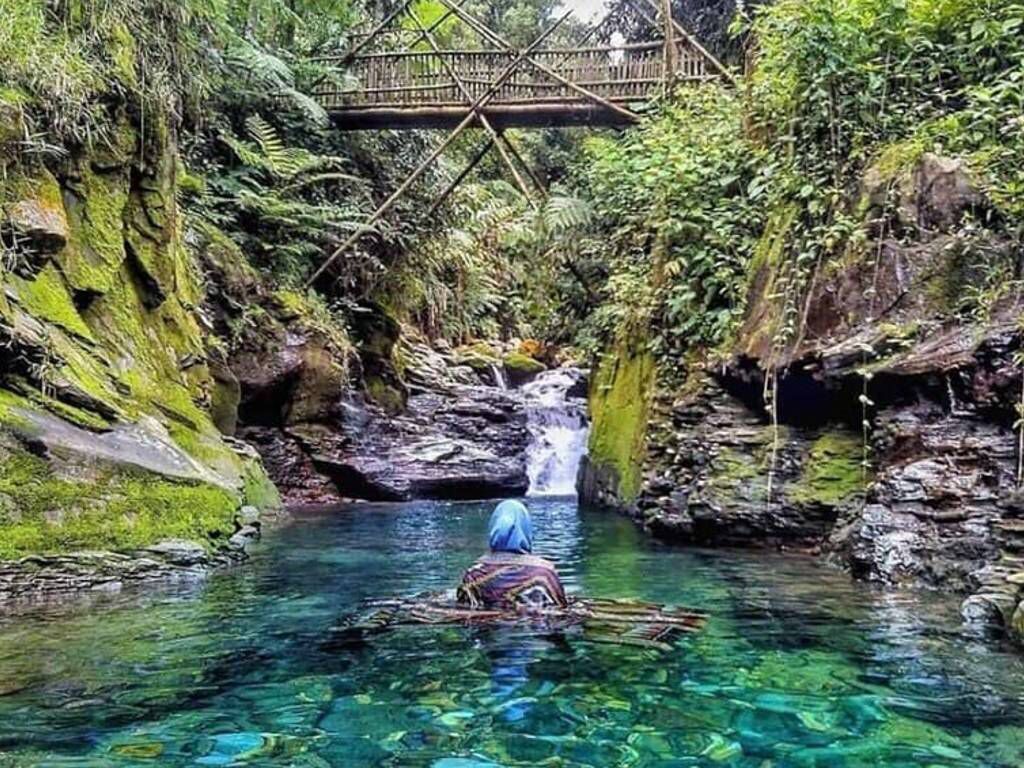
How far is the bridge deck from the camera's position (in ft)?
56.0

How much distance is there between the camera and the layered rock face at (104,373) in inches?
293

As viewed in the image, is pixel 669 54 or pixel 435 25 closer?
pixel 669 54

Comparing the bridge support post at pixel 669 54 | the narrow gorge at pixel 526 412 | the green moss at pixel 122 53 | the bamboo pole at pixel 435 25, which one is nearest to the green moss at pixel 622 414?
the narrow gorge at pixel 526 412

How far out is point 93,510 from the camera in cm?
755

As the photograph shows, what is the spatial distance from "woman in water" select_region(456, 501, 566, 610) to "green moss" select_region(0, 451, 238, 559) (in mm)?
3078

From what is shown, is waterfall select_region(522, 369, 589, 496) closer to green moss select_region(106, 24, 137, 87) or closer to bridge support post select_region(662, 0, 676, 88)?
bridge support post select_region(662, 0, 676, 88)

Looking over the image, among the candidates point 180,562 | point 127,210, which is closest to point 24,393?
point 180,562

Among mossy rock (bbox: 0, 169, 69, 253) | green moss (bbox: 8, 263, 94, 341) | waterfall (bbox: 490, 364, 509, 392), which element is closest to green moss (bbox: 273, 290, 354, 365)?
waterfall (bbox: 490, 364, 509, 392)

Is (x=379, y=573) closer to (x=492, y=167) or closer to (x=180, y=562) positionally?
(x=180, y=562)

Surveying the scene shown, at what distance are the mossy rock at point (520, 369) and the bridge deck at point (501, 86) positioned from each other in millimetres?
8341

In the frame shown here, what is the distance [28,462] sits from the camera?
288 inches

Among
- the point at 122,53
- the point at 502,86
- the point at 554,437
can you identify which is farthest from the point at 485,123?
the point at 122,53

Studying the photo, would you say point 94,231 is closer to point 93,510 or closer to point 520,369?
point 93,510

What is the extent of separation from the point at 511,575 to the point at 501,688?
5.15 feet
